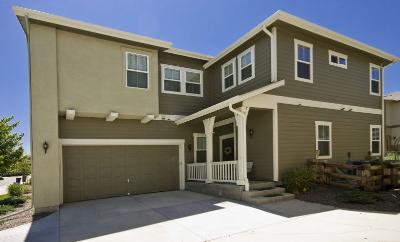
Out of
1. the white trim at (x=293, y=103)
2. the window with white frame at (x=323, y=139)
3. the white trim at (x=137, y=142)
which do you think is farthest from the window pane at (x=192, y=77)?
the window with white frame at (x=323, y=139)

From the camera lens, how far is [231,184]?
1002 centimetres

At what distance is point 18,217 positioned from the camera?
334 inches

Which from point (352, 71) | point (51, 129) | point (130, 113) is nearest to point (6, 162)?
point (51, 129)

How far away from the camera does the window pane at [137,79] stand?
1105cm

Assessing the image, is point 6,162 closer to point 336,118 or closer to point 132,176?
point 132,176

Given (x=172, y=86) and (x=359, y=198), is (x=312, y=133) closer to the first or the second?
(x=359, y=198)

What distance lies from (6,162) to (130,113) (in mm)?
8825

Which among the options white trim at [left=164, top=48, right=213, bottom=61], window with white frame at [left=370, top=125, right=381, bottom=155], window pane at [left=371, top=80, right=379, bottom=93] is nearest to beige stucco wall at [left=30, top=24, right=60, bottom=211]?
white trim at [left=164, top=48, right=213, bottom=61]

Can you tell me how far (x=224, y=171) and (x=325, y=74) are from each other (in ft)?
20.2

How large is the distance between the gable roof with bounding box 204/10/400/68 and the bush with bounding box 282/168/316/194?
5497 millimetres

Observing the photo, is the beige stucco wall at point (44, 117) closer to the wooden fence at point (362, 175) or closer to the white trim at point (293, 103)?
the white trim at point (293, 103)

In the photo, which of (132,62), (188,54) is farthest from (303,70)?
(132,62)

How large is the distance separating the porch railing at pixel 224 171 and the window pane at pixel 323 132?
422 cm

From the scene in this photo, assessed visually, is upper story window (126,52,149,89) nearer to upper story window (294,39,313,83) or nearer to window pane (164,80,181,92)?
window pane (164,80,181,92)
